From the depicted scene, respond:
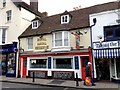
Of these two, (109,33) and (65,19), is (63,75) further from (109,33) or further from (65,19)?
(65,19)

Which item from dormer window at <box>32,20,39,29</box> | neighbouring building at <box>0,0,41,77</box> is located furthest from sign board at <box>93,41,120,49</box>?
neighbouring building at <box>0,0,41,77</box>

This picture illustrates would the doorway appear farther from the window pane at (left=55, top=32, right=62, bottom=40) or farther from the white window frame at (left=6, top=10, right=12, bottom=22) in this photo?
the white window frame at (left=6, top=10, right=12, bottom=22)

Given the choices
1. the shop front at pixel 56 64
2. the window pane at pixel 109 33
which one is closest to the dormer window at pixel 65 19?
the shop front at pixel 56 64

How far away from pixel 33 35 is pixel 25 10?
15.1 ft

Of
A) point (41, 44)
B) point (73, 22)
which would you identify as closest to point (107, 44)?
point (73, 22)

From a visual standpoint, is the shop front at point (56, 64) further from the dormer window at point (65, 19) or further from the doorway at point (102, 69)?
the dormer window at point (65, 19)

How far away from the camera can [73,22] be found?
64.2 feet

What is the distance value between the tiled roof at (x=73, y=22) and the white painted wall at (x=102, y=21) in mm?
1036

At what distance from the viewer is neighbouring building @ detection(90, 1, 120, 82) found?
15.5 meters

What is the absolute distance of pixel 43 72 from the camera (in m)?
19.8

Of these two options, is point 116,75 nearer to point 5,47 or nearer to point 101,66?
point 101,66

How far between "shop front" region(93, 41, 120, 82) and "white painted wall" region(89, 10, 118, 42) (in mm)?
975

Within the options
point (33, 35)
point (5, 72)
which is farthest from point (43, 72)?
point (5, 72)

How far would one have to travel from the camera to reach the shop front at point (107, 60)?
15.3m
